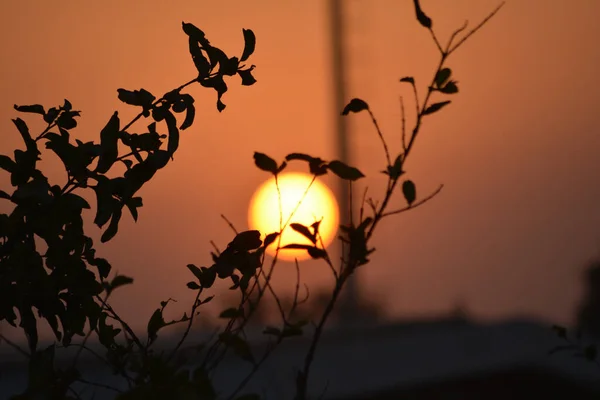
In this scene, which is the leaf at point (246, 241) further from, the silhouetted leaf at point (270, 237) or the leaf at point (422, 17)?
the leaf at point (422, 17)

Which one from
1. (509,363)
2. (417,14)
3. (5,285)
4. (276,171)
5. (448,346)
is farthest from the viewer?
(448,346)

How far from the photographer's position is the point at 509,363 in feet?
25.1

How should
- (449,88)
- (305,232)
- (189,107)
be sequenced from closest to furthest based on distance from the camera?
1. (189,107)
2. (449,88)
3. (305,232)

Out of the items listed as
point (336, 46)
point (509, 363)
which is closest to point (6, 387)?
point (336, 46)

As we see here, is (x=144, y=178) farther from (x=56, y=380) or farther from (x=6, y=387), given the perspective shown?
(x=6, y=387)

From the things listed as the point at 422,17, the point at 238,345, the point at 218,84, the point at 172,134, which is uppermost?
the point at 422,17

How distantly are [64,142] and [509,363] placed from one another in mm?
6623

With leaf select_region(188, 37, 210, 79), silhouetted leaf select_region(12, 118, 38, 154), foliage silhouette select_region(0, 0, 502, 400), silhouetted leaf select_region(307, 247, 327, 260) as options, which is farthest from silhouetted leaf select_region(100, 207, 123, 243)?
silhouetted leaf select_region(307, 247, 327, 260)

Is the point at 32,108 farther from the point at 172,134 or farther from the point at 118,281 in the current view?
the point at 118,281

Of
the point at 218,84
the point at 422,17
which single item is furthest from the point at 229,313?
the point at 422,17

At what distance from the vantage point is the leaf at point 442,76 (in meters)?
1.80

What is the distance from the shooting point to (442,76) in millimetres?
Result: 1810

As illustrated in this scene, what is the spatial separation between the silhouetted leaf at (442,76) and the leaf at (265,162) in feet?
1.17

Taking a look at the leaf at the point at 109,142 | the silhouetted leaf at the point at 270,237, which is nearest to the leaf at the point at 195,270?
the silhouetted leaf at the point at 270,237
